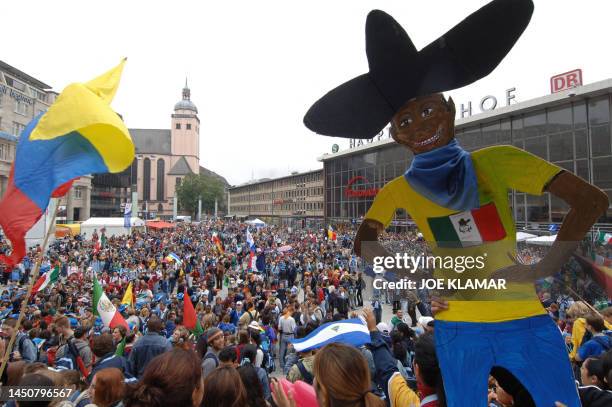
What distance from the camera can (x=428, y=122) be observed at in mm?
2523

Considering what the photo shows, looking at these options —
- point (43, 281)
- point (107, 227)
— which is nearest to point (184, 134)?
point (107, 227)

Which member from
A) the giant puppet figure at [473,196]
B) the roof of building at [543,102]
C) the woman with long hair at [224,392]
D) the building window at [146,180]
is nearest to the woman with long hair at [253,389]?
the woman with long hair at [224,392]

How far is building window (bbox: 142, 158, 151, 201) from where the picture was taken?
100312 mm

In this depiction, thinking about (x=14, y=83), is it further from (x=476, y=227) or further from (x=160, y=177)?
(x=160, y=177)

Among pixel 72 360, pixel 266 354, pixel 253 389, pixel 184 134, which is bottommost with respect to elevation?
pixel 266 354

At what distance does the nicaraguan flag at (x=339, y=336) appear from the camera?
3764 mm

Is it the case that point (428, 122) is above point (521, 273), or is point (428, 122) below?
above

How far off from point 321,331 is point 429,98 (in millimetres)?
2876

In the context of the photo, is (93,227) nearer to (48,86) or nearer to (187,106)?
(48,86)

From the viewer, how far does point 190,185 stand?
90.9m

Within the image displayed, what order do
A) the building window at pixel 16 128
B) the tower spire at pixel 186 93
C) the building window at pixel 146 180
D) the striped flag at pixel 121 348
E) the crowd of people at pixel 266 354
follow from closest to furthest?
the crowd of people at pixel 266 354 → the striped flag at pixel 121 348 → the building window at pixel 16 128 → the building window at pixel 146 180 → the tower spire at pixel 186 93

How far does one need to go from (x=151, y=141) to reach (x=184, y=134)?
11232mm

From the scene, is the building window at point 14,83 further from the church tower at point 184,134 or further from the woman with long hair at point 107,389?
the church tower at point 184,134

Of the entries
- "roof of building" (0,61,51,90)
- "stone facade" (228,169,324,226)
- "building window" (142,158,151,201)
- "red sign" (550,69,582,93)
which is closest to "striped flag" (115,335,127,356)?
"red sign" (550,69,582,93)
